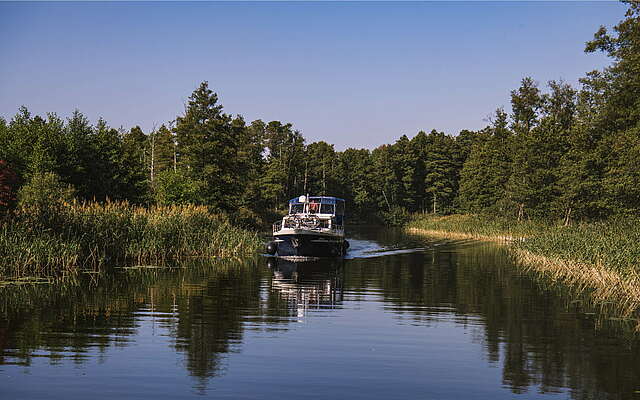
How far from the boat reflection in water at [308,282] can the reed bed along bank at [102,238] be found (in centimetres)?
385

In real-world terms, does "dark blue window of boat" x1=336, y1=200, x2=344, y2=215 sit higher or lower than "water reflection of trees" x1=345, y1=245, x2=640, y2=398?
higher

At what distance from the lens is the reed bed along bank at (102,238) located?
22867 mm

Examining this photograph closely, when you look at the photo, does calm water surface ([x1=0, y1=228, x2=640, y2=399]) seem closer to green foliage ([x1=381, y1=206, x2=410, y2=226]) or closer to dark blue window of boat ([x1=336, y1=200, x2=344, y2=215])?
A: dark blue window of boat ([x1=336, y1=200, x2=344, y2=215])

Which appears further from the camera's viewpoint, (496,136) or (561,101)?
(496,136)

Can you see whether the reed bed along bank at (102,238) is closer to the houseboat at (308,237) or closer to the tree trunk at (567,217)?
the houseboat at (308,237)

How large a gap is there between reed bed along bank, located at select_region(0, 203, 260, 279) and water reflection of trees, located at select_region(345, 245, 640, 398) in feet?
27.7

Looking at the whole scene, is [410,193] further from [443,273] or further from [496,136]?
[443,273]

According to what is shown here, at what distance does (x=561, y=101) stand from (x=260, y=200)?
40.3 m

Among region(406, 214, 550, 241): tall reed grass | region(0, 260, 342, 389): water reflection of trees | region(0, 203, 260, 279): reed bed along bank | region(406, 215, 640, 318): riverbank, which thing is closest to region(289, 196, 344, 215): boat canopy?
region(0, 203, 260, 279): reed bed along bank

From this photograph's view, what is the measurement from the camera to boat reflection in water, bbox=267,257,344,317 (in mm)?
20766

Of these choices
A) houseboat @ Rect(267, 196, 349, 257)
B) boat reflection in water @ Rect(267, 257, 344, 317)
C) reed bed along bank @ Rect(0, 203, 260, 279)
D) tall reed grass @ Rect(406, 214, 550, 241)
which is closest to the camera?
boat reflection in water @ Rect(267, 257, 344, 317)

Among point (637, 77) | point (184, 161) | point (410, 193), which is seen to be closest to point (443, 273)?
point (637, 77)

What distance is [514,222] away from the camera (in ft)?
207

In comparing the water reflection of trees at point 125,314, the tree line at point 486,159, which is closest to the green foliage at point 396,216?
the tree line at point 486,159
